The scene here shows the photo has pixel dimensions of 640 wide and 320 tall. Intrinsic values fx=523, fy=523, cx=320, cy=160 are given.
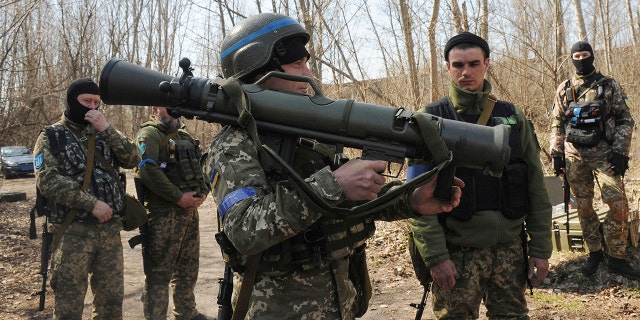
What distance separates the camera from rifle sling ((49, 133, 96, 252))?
12.5 feet

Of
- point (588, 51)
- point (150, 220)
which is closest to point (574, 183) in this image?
point (588, 51)

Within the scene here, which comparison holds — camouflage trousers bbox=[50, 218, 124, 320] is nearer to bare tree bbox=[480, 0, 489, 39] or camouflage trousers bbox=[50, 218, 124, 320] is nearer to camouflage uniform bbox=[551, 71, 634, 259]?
camouflage uniform bbox=[551, 71, 634, 259]

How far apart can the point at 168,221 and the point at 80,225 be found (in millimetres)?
823

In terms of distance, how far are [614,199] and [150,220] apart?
14.4ft

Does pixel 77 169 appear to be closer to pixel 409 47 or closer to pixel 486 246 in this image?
pixel 486 246

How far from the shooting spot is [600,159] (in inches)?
206

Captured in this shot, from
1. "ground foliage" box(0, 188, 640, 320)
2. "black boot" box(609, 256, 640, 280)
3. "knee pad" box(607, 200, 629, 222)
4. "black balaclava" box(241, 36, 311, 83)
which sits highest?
"black balaclava" box(241, 36, 311, 83)

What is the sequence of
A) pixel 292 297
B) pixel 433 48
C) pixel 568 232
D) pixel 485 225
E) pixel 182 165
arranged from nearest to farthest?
1. pixel 292 297
2. pixel 485 225
3. pixel 182 165
4. pixel 568 232
5. pixel 433 48

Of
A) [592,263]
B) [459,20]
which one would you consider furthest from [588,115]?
[459,20]

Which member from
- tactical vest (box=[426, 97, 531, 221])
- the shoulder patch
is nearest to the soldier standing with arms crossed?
tactical vest (box=[426, 97, 531, 221])

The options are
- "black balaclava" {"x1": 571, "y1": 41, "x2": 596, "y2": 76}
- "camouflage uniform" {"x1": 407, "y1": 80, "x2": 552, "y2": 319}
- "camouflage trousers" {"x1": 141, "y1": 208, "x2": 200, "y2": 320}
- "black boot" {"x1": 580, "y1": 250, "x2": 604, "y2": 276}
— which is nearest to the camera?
"camouflage uniform" {"x1": 407, "y1": 80, "x2": 552, "y2": 319}

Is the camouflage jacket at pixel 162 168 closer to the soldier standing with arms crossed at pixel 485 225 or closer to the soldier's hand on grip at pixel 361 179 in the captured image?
the soldier standing with arms crossed at pixel 485 225

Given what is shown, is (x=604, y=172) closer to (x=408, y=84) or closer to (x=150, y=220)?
(x=408, y=84)

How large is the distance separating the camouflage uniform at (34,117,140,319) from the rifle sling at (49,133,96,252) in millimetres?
26
